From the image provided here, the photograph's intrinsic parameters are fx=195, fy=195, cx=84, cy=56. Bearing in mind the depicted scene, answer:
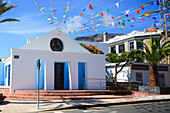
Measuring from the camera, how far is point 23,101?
1282 cm

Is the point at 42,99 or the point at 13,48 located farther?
the point at 13,48

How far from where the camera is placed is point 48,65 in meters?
16.1

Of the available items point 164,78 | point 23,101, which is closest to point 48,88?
point 23,101

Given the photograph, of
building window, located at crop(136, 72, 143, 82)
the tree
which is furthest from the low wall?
the tree

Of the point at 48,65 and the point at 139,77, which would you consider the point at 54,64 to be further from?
the point at 139,77

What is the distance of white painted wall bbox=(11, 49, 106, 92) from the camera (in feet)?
49.1

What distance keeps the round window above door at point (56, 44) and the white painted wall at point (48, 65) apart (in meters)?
0.56

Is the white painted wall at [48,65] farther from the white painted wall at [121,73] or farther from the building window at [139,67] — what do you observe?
the building window at [139,67]

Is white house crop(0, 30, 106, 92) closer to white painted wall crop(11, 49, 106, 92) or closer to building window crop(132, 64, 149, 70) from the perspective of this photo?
white painted wall crop(11, 49, 106, 92)

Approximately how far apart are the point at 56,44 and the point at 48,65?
2118 millimetres

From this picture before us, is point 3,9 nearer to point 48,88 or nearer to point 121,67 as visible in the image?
point 48,88

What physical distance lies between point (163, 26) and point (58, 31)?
20.5 metres

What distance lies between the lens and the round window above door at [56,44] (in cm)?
1692

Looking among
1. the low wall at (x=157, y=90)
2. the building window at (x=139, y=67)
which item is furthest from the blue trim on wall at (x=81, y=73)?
the building window at (x=139, y=67)
